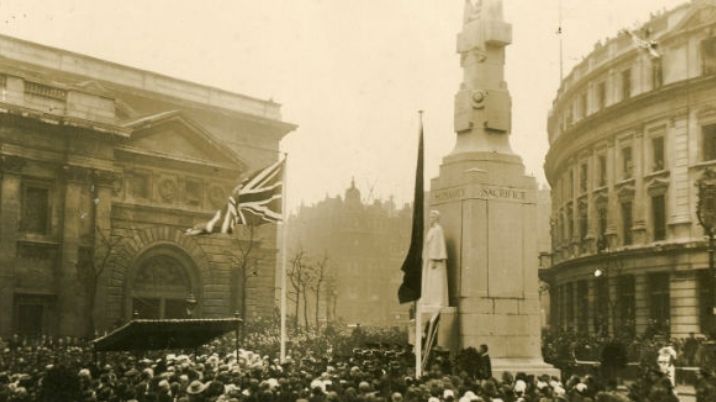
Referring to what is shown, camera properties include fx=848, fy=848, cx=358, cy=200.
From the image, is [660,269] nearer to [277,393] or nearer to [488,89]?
[488,89]

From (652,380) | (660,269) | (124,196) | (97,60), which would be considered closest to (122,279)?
(124,196)

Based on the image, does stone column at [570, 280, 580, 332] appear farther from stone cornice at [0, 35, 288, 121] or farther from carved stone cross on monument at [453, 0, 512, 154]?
carved stone cross on monument at [453, 0, 512, 154]

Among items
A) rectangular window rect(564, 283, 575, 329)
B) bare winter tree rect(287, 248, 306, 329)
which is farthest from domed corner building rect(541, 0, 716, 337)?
bare winter tree rect(287, 248, 306, 329)

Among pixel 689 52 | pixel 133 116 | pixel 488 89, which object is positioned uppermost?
pixel 689 52

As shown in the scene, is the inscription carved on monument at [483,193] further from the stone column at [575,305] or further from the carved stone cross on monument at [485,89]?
the stone column at [575,305]

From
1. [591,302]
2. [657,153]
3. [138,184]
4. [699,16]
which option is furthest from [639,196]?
[138,184]

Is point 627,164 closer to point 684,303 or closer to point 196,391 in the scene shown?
point 684,303

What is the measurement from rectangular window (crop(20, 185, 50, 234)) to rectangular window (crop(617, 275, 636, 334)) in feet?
88.8

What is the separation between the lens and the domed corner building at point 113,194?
35.5 metres

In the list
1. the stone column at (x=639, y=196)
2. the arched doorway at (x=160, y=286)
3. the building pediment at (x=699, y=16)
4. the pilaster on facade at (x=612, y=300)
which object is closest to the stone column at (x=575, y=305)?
the pilaster on facade at (x=612, y=300)

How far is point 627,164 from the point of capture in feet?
143

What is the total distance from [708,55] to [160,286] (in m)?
27.6

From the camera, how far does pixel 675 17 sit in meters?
39.9

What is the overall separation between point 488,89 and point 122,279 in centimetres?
2655
